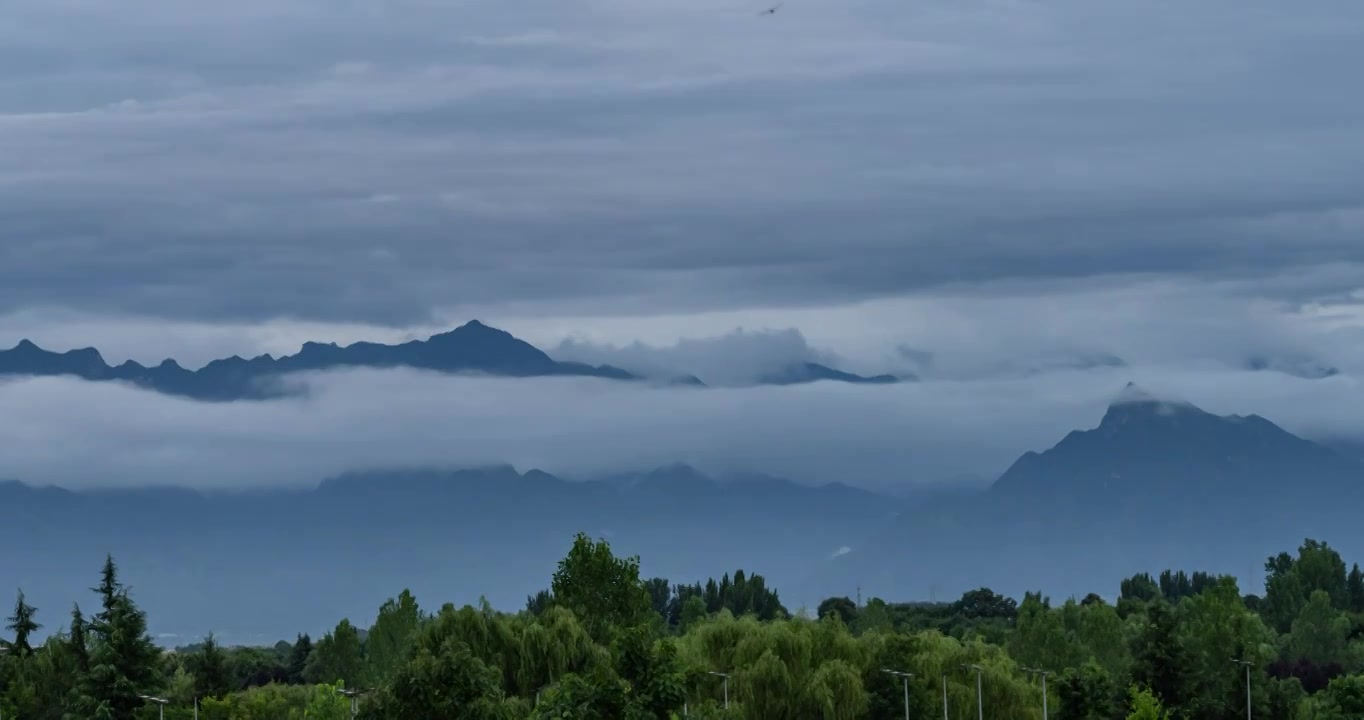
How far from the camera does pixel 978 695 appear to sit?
108188mm

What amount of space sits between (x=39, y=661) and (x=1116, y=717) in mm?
53291

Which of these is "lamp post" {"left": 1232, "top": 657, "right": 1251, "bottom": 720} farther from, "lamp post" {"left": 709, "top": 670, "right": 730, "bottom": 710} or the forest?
"lamp post" {"left": 709, "top": 670, "right": 730, "bottom": 710}

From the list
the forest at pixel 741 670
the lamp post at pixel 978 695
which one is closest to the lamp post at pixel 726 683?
the forest at pixel 741 670

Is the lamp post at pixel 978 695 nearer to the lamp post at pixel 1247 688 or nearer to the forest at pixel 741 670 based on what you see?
the forest at pixel 741 670

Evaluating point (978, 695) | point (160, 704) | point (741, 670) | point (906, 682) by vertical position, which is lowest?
point (978, 695)

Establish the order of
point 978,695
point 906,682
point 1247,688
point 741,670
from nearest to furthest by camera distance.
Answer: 1. point 906,682
2. point 741,670
3. point 978,695
4. point 1247,688

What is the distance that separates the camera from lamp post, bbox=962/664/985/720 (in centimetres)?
10694

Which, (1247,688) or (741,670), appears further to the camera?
(1247,688)

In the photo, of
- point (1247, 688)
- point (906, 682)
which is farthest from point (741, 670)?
point (1247, 688)

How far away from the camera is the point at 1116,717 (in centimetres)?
10488

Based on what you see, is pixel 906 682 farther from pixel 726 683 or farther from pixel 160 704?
pixel 160 704

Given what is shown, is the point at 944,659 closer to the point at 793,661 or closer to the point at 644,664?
the point at 793,661

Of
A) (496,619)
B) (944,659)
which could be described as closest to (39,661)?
(496,619)

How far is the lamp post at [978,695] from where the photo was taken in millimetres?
106938
